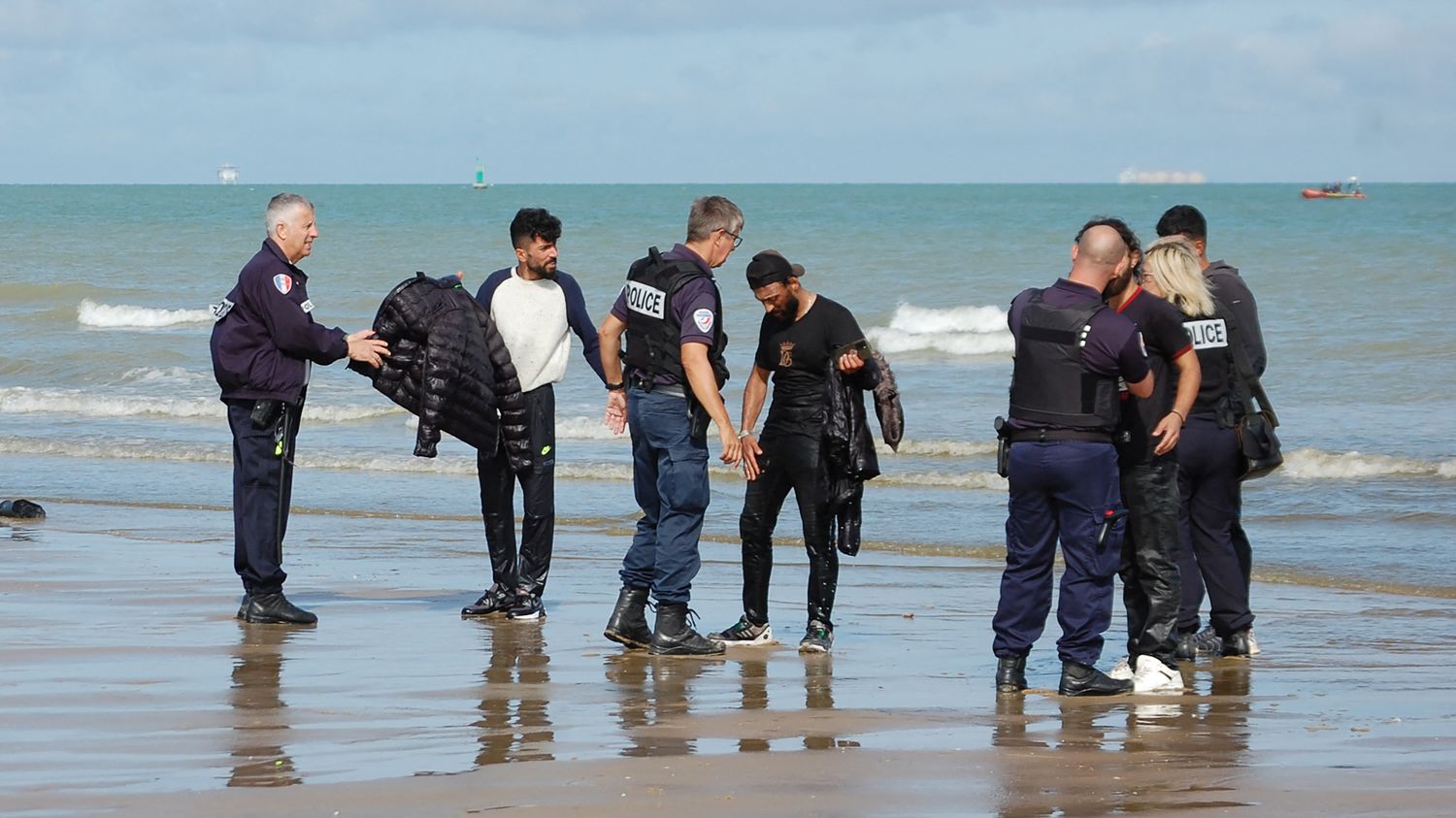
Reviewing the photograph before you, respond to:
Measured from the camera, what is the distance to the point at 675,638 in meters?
6.55

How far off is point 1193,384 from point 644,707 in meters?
2.23

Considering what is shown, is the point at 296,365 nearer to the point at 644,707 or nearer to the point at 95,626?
the point at 95,626

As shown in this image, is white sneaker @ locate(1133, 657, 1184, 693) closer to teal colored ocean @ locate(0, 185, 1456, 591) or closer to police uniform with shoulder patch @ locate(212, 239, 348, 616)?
police uniform with shoulder patch @ locate(212, 239, 348, 616)

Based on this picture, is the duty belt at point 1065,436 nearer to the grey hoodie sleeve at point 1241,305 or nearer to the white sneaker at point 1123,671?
the white sneaker at point 1123,671

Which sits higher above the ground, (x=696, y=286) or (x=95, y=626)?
Result: (x=696, y=286)

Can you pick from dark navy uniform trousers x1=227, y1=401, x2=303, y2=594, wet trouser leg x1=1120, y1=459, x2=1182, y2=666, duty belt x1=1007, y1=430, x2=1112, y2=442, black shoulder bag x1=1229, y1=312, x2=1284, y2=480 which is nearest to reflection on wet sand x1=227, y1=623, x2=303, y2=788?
dark navy uniform trousers x1=227, y1=401, x2=303, y2=594

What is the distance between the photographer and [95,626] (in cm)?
680

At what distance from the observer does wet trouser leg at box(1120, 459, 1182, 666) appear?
6.09m

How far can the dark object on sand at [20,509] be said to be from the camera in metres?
10.6

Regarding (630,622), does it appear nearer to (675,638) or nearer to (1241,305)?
(675,638)

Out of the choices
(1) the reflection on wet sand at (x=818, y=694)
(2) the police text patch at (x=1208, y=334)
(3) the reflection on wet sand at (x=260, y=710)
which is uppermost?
(2) the police text patch at (x=1208, y=334)

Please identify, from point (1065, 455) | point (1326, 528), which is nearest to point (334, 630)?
point (1065, 455)

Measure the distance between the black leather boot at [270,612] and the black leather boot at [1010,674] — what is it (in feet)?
9.59

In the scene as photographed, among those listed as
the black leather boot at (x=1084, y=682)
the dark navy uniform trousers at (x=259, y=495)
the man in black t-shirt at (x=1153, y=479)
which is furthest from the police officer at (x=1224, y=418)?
the dark navy uniform trousers at (x=259, y=495)
